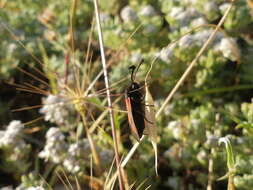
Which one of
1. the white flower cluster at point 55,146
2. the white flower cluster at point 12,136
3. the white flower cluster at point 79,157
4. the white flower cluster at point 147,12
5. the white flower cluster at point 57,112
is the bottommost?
the white flower cluster at point 79,157

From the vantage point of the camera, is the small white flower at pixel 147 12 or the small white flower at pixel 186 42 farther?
the small white flower at pixel 147 12

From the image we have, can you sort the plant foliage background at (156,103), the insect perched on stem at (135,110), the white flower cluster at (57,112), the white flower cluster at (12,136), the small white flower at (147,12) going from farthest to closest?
the small white flower at (147,12)
the white flower cluster at (57,112)
the white flower cluster at (12,136)
the plant foliage background at (156,103)
the insect perched on stem at (135,110)

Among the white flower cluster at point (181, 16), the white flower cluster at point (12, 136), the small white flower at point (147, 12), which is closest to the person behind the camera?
the white flower cluster at point (12, 136)

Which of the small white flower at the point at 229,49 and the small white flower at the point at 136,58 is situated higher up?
the small white flower at the point at 136,58

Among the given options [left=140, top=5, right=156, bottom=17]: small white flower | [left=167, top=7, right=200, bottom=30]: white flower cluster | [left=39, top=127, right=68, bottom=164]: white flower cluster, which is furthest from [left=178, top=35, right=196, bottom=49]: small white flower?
[left=39, top=127, right=68, bottom=164]: white flower cluster

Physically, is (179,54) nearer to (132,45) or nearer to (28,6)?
(132,45)

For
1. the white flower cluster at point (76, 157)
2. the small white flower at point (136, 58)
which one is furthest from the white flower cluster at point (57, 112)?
the small white flower at point (136, 58)

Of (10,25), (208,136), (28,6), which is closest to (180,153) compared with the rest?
(208,136)

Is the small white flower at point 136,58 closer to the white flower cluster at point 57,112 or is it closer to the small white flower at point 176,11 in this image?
the small white flower at point 176,11

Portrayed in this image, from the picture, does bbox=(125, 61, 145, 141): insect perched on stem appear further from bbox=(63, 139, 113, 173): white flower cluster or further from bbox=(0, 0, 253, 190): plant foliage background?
bbox=(63, 139, 113, 173): white flower cluster

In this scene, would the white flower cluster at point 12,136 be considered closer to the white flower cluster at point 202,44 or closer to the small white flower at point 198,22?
the white flower cluster at point 202,44
